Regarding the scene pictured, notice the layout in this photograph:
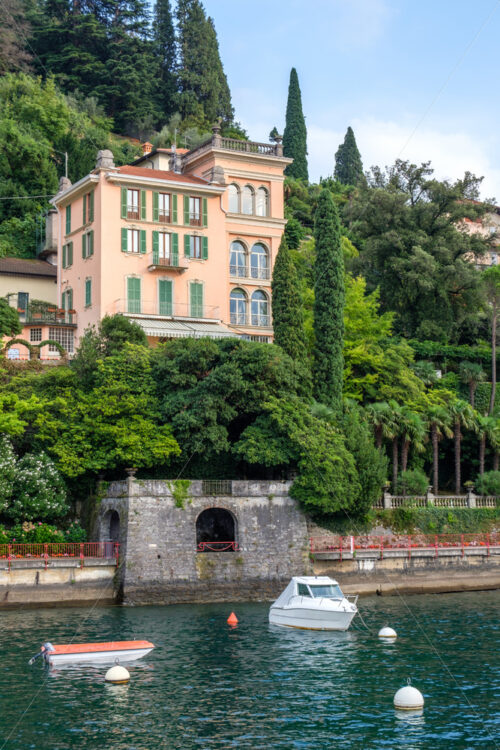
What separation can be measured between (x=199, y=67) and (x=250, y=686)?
9512cm

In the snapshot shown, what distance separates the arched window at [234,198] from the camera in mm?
62031

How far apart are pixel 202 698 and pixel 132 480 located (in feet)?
58.7

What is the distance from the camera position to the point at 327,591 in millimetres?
34562

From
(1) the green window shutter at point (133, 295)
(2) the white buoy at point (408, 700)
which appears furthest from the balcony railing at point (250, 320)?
(2) the white buoy at point (408, 700)

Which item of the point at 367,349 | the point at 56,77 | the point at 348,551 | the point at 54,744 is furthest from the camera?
the point at 56,77

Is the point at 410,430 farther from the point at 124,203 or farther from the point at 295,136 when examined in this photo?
the point at 295,136

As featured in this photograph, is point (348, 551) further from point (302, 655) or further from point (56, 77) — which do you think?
point (56, 77)

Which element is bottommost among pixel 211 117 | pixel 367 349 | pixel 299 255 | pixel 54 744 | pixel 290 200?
pixel 54 744

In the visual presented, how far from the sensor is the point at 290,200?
92.8 m

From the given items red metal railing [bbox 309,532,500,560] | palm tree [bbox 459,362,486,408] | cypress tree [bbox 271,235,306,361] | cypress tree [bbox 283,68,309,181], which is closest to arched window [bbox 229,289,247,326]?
cypress tree [bbox 271,235,306,361]

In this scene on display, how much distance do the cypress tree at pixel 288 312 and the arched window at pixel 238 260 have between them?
9.28 metres

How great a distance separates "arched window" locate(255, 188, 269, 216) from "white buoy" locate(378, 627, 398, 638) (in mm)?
36858

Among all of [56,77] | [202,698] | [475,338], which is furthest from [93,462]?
[56,77]

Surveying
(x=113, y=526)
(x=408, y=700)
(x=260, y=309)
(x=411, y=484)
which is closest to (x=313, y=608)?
(x=408, y=700)
